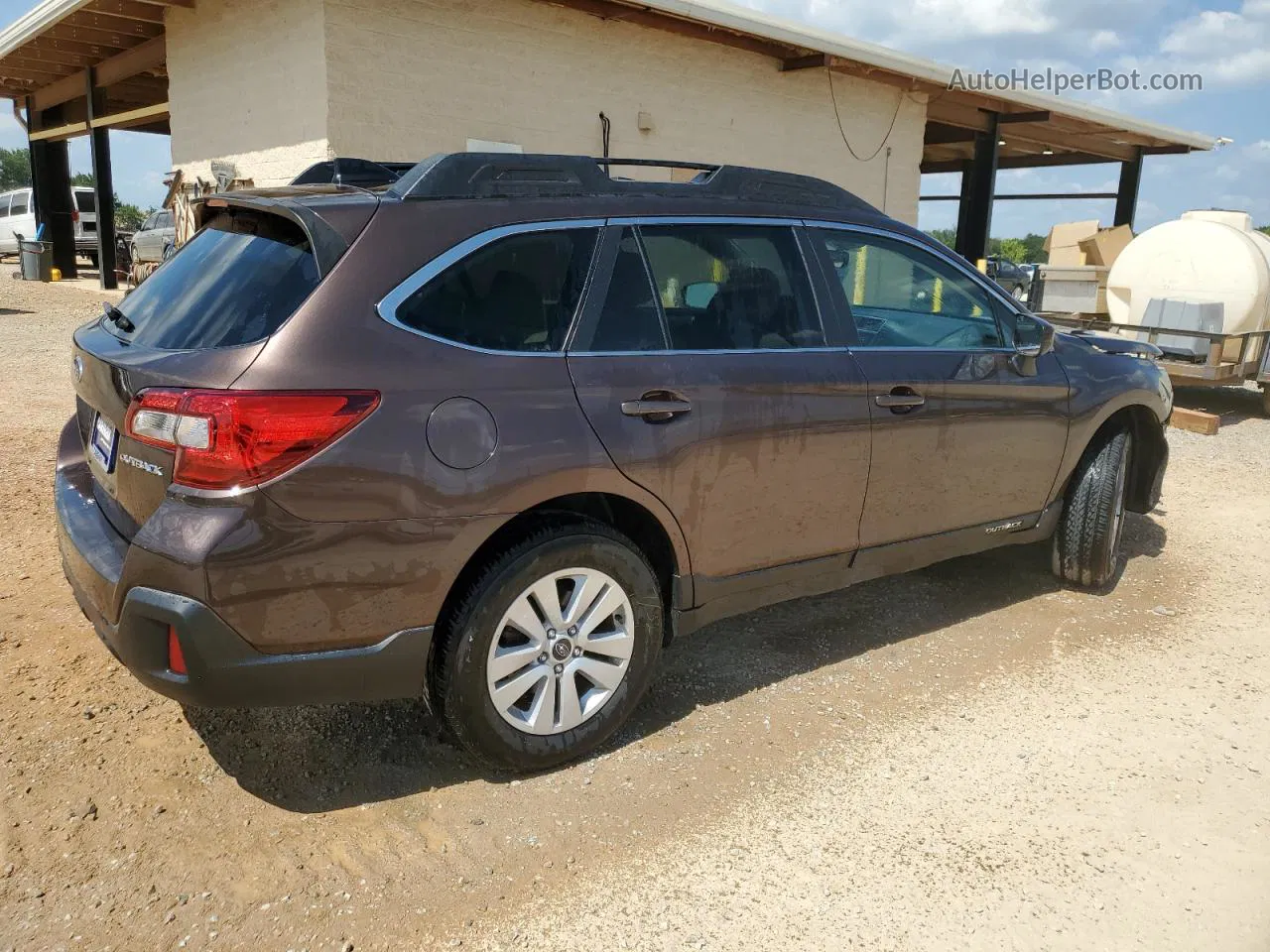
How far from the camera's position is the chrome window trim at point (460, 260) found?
2.68m

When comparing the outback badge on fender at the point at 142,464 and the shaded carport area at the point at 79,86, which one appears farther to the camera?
the shaded carport area at the point at 79,86

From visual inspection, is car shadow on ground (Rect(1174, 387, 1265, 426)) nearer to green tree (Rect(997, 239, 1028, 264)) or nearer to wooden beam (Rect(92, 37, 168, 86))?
wooden beam (Rect(92, 37, 168, 86))

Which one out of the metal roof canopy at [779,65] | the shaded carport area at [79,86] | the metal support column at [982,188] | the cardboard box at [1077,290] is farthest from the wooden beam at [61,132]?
the cardboard box at [1077,290]

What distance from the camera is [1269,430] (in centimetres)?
1002

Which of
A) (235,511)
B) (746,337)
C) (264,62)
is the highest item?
(264,62)

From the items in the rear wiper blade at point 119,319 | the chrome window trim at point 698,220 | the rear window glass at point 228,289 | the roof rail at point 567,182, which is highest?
the roof rail at point 567,182

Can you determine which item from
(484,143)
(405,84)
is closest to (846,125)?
(484,143)

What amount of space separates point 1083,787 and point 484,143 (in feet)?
27.9

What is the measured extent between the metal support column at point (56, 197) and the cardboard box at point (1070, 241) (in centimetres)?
1996

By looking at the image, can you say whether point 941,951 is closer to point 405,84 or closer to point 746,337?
point 746,337

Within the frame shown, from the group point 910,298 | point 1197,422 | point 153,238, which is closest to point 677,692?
point 910,298

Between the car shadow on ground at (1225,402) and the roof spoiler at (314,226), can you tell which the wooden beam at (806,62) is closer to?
the car shadow on ground at (1225,402)

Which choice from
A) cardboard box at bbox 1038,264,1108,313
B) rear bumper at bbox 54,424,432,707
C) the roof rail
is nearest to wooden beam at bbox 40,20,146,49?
the roof rail

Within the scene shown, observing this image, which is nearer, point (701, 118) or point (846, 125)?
point (701, 118)
